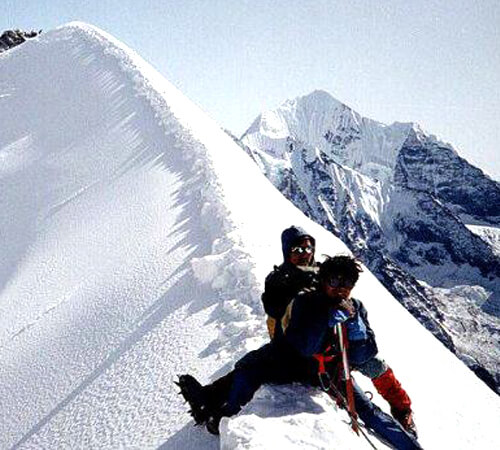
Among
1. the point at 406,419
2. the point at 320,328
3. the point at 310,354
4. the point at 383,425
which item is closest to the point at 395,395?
the point at 406,419

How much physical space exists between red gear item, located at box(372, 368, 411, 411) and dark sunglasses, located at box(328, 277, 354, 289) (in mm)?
1153

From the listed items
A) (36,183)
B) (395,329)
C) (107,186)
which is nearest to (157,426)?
(395,329)

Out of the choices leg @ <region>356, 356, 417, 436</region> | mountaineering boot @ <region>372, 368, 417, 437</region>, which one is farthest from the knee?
mountaineering boot @ <region>372, 368, 417, 437</region>

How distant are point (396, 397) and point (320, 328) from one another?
1.36m

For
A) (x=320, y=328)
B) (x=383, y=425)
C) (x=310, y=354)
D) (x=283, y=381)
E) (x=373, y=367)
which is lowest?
(x=383, y=425)

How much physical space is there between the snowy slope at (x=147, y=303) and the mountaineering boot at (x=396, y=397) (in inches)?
25.7

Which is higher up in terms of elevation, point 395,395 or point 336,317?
point 336,317

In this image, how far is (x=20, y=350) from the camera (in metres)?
7.29

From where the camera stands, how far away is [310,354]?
3.92 metres

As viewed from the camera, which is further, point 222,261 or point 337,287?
point 222,261

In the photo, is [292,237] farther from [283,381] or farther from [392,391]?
[392,391]

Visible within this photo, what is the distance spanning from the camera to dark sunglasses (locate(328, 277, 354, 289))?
389 centimetres

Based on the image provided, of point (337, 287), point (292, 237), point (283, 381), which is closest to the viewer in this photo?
point (337, 287)

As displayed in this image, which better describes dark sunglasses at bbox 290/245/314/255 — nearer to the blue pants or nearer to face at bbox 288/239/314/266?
face at bbox 288/239/314/266
